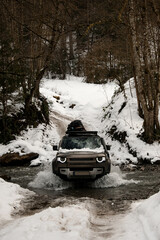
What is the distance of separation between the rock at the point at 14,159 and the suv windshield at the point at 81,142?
5235 millimetres

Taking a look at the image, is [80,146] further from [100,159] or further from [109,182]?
[109,182]

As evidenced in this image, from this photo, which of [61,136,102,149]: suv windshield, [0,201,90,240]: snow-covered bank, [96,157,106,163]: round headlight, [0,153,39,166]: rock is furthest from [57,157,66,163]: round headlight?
[0,153,39,166]: rock

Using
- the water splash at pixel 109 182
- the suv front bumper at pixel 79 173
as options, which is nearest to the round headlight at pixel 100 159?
the suv front bumper at pixel 79 173

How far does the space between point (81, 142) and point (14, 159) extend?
5.95 metres

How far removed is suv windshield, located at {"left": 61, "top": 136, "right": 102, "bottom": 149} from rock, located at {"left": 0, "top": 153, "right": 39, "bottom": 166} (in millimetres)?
5235

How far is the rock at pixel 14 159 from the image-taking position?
Answer: 13.3 meters

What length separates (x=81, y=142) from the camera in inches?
351

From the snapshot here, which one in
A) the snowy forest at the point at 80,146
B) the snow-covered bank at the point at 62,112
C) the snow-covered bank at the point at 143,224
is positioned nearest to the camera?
the snow-covered bank at the point at 143,224

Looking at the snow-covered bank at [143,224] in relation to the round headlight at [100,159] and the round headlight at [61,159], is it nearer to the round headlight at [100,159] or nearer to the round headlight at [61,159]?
the round headlight at [100,159]

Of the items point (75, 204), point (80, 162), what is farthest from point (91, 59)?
point (75, 204)

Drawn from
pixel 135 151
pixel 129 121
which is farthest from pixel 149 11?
pixel 135 151

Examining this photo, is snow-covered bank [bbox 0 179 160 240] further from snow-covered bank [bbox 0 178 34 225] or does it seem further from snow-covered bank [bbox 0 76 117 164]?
snow-covered bank [bbox 0 76 117 164]

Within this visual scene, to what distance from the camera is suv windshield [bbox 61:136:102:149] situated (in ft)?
28.5

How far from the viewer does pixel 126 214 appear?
17.1ft
